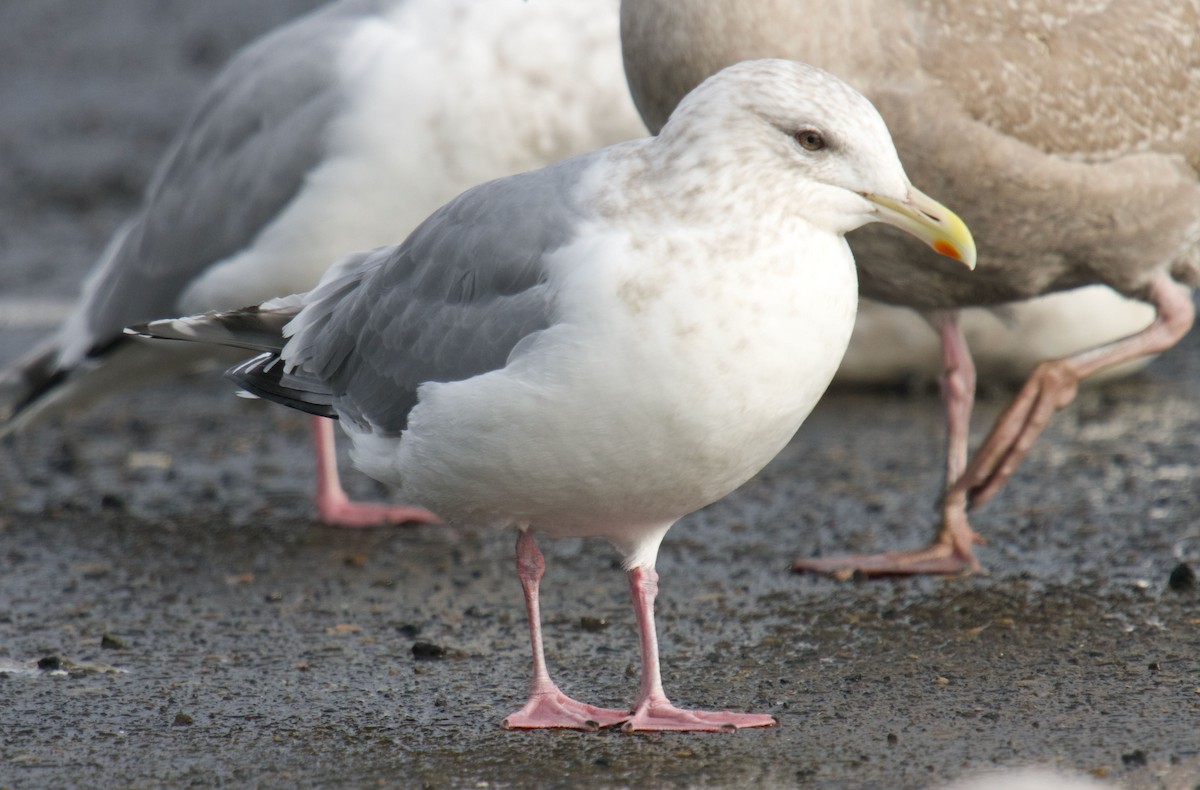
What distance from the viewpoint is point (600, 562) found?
4867 millimetres

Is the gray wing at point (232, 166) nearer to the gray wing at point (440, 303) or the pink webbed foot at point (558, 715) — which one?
the gray wing at point (440, 303)

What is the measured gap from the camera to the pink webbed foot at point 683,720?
3.48 metres

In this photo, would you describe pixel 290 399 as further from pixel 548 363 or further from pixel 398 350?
pixel 548 363

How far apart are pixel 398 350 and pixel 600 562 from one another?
1.38 m

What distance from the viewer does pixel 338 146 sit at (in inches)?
217

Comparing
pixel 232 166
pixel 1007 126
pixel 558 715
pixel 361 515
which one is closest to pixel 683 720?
pixel 558 715

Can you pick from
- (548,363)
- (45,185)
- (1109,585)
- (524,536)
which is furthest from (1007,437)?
(45,185)

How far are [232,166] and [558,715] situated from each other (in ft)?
9.35

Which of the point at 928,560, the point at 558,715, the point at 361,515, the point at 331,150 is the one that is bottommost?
the point at 361,515

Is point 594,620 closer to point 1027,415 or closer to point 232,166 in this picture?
point 1027,415

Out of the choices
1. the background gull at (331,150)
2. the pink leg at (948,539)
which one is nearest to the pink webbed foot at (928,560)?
the pink leg at (948,539)

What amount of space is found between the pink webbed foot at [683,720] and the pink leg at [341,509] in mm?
2025

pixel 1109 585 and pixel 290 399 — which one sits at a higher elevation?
pixel 290 399

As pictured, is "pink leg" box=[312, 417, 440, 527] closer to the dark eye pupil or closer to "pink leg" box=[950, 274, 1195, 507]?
"pink leg" box=[950, 274, 1195, 507]
